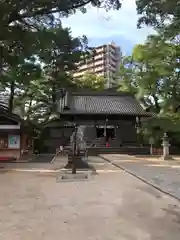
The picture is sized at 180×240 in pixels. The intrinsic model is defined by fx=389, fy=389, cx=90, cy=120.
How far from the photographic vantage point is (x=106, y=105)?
46.8 meters

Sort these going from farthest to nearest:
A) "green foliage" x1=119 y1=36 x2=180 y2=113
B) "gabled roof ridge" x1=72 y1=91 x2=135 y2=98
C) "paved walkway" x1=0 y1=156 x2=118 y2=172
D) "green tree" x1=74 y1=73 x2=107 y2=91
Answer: "green tree" x1=74 y1=73 x2=107 y2=91 < "gabled roof ridge" x1=72 y1=91 x2=135 y2=98 < "green foliage" x1=119 y1=36 x2=180 y2=113 < "paved walkway" x1=0 y1=156 x2=118 y2=172

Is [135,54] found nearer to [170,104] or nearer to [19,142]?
[170,104]

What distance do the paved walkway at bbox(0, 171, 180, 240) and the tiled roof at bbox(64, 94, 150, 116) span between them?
29270mm

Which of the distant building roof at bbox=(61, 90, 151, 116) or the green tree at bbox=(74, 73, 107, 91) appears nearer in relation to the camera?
the distant building roof at bbox=(61, 90, 151, 116)

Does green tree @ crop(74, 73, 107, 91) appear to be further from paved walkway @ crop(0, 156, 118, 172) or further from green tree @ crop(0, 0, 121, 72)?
green tree @ crop(0, 0, 121, 72)

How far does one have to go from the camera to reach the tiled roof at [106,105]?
44969 mm

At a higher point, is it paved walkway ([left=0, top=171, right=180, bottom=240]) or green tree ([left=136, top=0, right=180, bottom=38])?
green tree ([left=136, top=0, right=180, bottom=38])

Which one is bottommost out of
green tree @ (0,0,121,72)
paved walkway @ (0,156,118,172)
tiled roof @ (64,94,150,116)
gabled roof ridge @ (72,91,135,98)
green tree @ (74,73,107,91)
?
paved walkway @ (0,156,118,172)

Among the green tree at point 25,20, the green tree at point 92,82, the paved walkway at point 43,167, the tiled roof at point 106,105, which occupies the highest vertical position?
the green tree at point 92,82

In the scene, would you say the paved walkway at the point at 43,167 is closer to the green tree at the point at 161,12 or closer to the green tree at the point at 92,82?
the green tree at the point at 161,12

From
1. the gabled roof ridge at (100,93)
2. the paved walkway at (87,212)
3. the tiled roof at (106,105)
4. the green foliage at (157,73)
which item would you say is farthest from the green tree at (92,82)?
the paved walkway at (87,212)

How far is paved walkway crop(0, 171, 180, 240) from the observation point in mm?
7797

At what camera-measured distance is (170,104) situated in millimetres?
35750

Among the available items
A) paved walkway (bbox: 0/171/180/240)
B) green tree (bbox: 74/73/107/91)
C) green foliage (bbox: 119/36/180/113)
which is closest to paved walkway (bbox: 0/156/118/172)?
paved walkway (bbox: 0/171/180/240)
